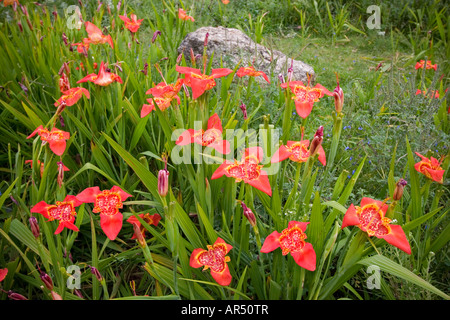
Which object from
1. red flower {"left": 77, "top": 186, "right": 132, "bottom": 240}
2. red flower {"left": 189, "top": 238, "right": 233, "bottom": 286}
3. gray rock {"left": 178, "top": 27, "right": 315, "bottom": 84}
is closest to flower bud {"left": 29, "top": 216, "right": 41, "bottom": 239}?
red flower {"left": 77, "top": 186, "right": 132, "bottom": 240}

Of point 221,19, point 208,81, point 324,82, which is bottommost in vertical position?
point 324,82

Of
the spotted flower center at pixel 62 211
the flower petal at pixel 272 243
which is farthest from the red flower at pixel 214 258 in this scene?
the spotted flower center at pixel 62 211

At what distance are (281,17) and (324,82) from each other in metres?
1.33

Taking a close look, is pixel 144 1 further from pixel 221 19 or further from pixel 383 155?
pixel 383 155

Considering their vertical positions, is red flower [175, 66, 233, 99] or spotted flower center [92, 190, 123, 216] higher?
red flower [175, 66, 233, 99]

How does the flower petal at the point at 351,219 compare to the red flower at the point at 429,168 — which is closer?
the flower petal at the point at 351,219

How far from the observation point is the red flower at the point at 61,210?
0.97 m

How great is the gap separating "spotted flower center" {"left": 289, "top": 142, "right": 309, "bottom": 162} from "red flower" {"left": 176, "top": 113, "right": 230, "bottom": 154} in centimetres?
19

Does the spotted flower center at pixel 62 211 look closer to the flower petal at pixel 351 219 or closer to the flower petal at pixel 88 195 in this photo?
the flower petal at pixel 88 195

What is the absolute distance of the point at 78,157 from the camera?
1.51 m

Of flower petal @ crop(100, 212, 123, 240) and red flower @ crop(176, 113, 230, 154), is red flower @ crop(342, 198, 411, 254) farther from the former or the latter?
flower petal @ crop(100, 212, 123, 240)

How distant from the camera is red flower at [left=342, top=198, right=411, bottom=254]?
79 cm

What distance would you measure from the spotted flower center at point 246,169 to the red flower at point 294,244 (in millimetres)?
149
